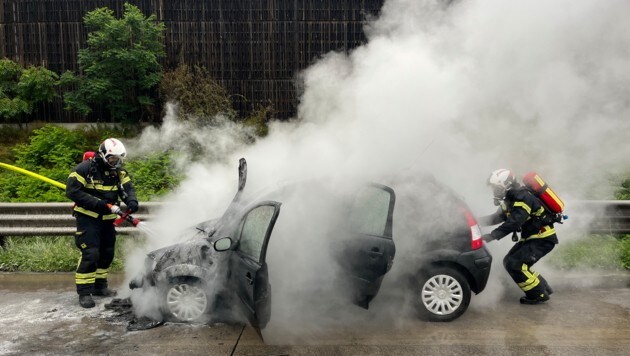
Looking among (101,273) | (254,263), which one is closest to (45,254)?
(101,273)

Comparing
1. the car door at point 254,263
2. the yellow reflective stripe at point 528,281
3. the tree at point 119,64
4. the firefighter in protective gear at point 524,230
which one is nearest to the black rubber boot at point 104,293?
the car door at point 254,263

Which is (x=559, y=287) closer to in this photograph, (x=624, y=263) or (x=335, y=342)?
(x=624, y=263)

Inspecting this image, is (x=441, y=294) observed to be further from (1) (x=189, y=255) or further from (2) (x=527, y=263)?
(1) (x=189, y=255)

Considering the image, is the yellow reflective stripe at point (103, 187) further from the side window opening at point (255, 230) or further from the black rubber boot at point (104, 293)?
the side window opening at point (255, 230)

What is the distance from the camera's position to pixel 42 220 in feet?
25.0

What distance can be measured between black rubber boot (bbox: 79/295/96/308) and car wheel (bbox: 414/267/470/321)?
353 cm

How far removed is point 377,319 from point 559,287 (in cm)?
266

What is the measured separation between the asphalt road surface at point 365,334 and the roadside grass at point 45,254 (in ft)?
4.45

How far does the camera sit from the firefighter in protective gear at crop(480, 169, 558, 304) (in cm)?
575

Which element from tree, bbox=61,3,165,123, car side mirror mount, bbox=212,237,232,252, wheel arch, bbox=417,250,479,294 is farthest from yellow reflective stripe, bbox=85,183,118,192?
tree, bbox=61,3,165,123

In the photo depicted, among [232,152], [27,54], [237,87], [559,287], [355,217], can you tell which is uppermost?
[27,54]

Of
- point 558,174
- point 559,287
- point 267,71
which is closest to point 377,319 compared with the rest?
point 559,287

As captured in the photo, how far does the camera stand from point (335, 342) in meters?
4.91

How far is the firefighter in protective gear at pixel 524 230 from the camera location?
5.75 meters
